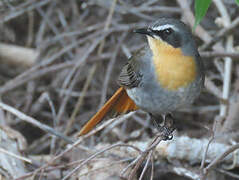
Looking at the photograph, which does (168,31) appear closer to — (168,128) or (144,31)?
(144,31)

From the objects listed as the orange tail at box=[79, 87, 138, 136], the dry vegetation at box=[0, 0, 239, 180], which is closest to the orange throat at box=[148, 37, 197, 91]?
the orange tail at box=[79, 87, 138, 136]

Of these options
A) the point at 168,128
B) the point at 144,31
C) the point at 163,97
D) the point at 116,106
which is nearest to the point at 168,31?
the point at 144,31

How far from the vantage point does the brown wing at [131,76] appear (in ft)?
11.1

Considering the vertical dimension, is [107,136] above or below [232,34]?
below

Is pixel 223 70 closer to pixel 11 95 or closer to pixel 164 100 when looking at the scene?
pixel 164 100

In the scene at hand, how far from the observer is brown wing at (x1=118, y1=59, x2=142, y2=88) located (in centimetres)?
340

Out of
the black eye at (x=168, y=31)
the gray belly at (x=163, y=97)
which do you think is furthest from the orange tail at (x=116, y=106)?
the black eye at (x=168, y=31)

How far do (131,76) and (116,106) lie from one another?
411 mm

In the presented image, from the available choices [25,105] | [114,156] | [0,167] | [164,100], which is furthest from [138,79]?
[25,105]

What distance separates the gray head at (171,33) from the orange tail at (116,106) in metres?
0.75

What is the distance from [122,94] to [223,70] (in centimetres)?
147

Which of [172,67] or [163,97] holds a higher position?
[172,67]

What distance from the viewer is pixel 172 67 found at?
308 centimetres

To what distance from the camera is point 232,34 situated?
15.7 ft
